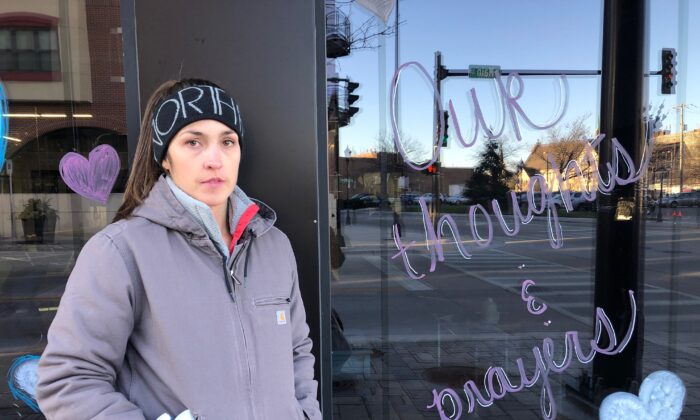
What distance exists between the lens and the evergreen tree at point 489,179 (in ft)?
10.2

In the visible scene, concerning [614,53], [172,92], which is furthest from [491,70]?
[172,92]

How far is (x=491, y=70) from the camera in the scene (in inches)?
123

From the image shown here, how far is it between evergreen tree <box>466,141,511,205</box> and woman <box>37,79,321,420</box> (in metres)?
2.07

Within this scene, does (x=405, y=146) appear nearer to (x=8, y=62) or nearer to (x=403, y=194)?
(x=403, y=194)

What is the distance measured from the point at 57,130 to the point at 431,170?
8.11 ft

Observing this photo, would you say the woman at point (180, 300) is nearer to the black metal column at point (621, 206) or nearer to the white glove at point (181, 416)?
the white glove at point (181, 416)

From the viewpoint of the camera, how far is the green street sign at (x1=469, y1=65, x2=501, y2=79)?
10.1 feet

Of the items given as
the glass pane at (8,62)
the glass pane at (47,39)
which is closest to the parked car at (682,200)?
the glass pane at (47,39)

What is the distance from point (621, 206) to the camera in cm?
337

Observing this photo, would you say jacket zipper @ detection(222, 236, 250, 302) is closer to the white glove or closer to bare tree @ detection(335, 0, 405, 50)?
the white glove

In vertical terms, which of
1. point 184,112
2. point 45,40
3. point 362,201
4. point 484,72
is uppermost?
point 45,40

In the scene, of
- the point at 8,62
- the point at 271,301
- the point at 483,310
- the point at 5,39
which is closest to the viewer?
the point at 271,301

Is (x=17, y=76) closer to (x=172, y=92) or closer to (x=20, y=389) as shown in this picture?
(x=20, y=389)

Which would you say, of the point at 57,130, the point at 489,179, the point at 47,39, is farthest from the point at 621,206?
the point at 47,39
